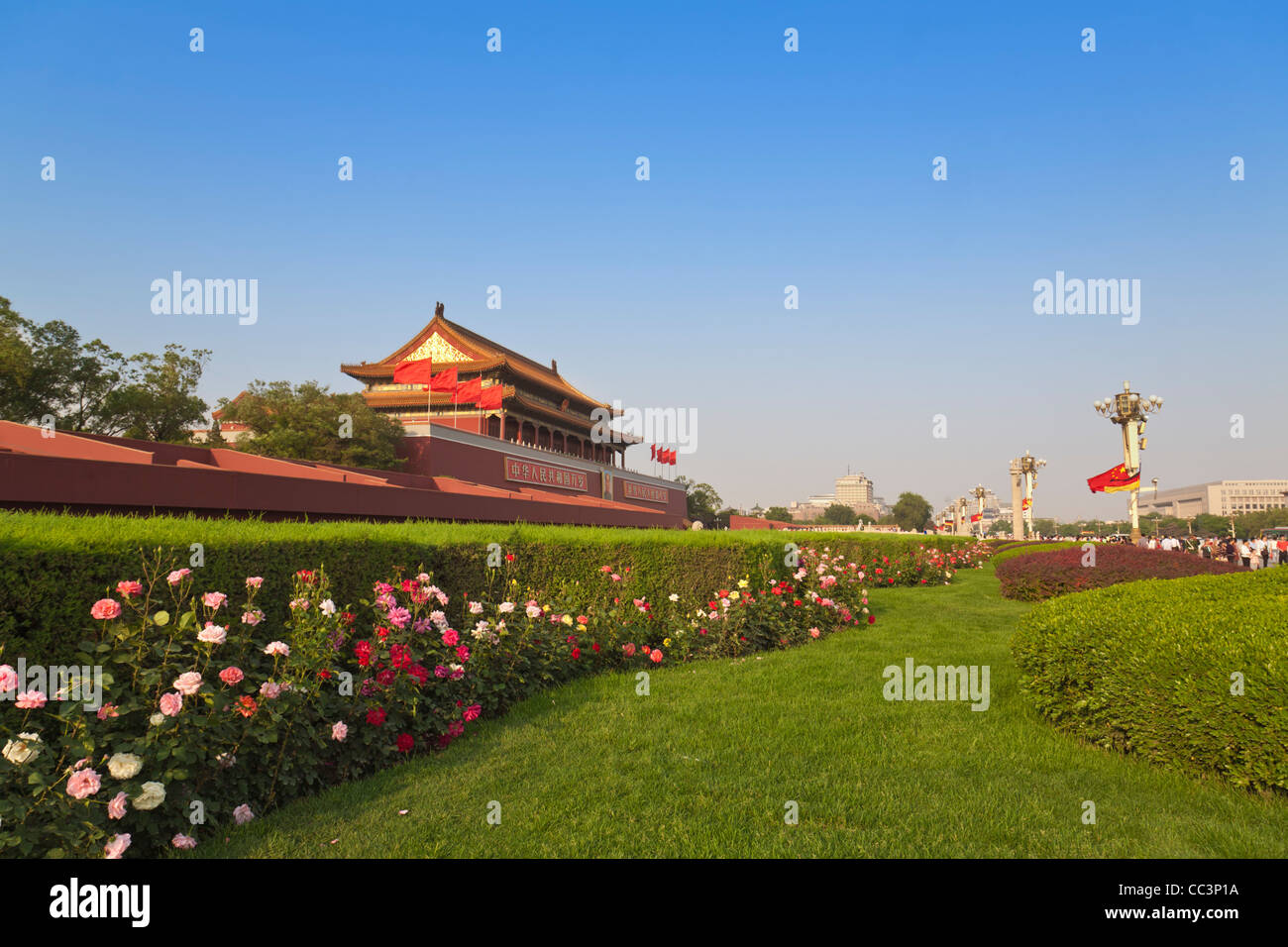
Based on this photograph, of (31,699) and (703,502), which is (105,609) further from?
(703,502)

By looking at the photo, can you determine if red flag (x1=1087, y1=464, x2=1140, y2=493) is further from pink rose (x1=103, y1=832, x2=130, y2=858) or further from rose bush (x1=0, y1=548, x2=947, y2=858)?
pink rose (x1=103, y1=832, x2=130, y2=858)

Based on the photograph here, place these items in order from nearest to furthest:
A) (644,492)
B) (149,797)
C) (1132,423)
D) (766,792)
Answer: (149,797), (766,792), (1132,423), (644,492)

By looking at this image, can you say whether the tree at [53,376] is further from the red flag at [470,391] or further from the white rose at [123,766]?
the white rose at [123,766]

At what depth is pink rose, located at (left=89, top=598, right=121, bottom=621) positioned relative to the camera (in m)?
3.24

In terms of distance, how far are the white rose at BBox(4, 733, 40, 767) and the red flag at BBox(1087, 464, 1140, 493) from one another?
23559mm

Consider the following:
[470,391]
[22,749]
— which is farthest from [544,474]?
[22,749]

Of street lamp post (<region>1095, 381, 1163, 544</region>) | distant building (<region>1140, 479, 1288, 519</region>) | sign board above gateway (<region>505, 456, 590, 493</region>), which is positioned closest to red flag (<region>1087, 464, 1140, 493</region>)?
street lamp post (<region>1095, 381, 1163, 544</region>)

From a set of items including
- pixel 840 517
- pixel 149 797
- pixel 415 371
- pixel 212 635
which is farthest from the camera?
pixel 840 517

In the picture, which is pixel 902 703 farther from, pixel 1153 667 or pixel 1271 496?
pixel 1271 496

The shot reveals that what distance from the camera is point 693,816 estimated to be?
135 inches

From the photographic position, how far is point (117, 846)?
2.71 meters

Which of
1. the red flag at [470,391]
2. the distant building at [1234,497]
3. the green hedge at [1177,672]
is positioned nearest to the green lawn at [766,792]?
the green hedge at [1177,672]

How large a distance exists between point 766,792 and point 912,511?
124622 millimetres
